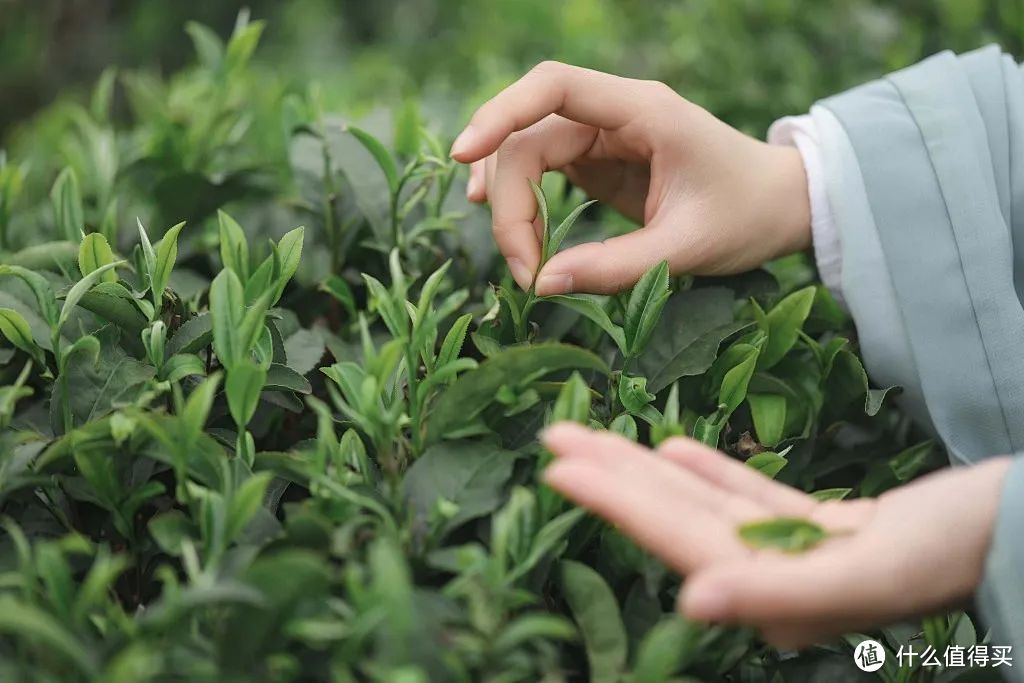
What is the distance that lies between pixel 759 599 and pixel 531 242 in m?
0.55

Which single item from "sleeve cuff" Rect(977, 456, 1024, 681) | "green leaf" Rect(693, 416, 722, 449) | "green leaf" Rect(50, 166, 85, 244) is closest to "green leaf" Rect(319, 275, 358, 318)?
"green leaf" Rect(50, 166, 85, 244)

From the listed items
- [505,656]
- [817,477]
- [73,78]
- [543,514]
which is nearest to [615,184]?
[817,477]

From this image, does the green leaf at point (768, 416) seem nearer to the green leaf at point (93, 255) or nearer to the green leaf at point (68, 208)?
the green leaf at point (93, 255)

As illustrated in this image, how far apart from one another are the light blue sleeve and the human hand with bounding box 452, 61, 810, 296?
0.09 metres

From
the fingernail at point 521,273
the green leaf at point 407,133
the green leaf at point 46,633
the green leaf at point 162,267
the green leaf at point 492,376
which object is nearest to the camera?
the green leaf at point 46,633

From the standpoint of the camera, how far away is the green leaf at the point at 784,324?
1.19 m

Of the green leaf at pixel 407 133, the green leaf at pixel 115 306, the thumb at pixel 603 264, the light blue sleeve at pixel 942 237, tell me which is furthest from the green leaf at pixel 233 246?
the light blue sleeve at pixel 942 237

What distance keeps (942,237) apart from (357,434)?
29.5 inches

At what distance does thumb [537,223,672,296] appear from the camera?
3.68 ft

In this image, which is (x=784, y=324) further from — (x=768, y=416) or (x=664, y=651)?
(x=664, y=651)

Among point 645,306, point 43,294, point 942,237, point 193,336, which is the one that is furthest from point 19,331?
point 942,237

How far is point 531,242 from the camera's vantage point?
118 centimetres

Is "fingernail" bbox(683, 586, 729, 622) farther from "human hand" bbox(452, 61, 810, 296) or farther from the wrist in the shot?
the wrist

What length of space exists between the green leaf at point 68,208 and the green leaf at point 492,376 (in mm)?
621
